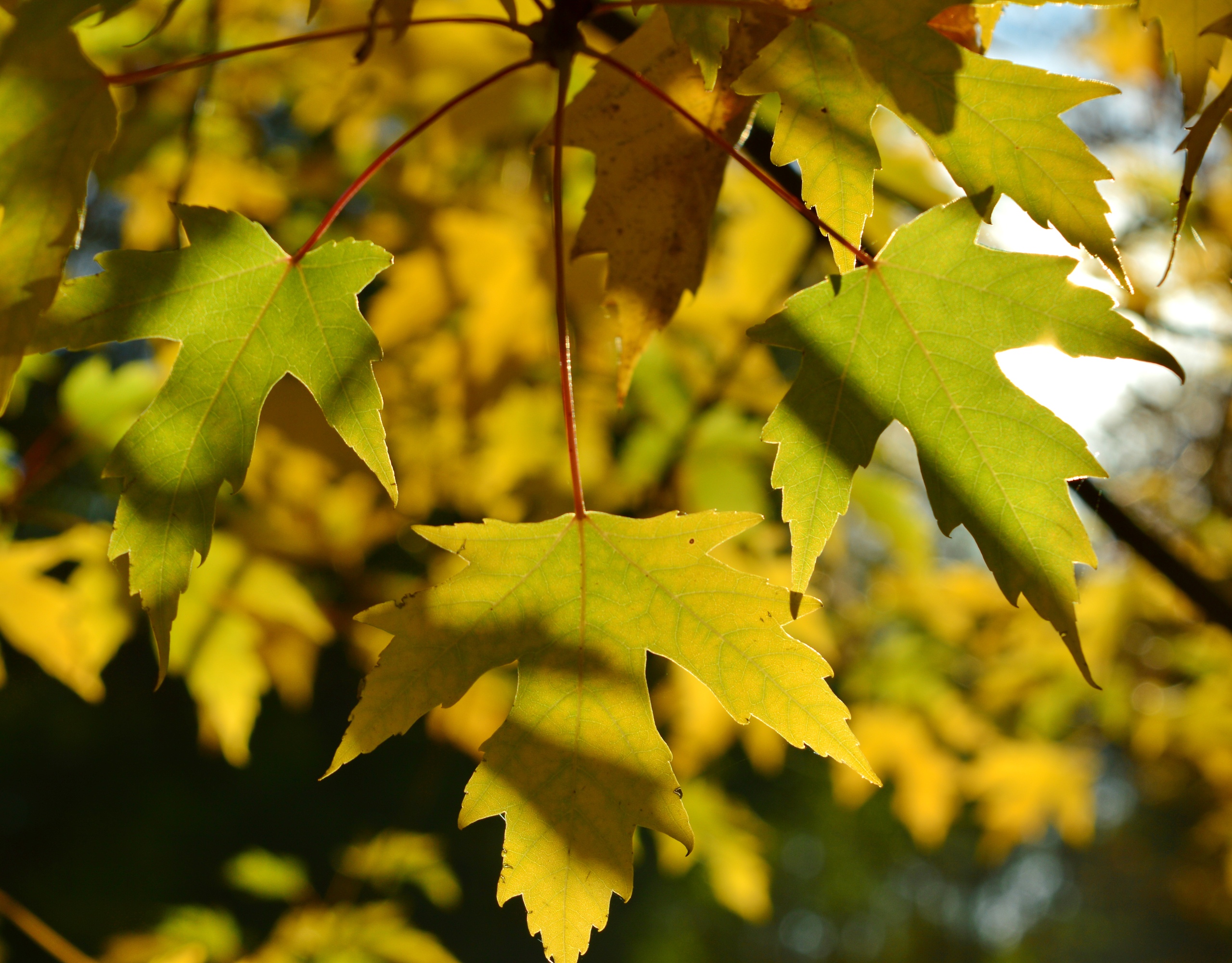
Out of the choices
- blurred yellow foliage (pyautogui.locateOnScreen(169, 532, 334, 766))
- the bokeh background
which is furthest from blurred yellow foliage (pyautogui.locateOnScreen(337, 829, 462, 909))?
blurred yellow foliage (pyautogui.locateOnScreen(169, 532, 334, 766))

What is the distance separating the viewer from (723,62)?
2.33 feet

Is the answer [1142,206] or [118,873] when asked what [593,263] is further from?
[118,873]

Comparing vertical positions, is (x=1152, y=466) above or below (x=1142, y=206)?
below

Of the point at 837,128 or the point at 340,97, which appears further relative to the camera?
the point at 340,97

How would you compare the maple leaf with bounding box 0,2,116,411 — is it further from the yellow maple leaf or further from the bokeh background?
the yellow maple leaf

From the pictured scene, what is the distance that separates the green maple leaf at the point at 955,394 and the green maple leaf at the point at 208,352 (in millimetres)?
283

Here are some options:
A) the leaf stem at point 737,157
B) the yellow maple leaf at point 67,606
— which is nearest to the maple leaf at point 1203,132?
the leaf stem at point 737,157

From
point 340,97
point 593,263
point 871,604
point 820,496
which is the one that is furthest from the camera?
point 871,604

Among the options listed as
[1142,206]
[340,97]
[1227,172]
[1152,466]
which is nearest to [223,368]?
[340,97]

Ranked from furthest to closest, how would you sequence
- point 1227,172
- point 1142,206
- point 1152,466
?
point 1152,466 → point 1227,172 → point 1142,206

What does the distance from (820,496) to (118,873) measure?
31.5 feet

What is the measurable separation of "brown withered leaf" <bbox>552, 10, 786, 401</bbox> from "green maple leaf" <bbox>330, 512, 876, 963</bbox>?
19 cm

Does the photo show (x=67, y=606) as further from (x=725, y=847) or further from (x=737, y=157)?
(x=725, y=847)

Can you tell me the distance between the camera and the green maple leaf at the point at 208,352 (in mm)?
576
